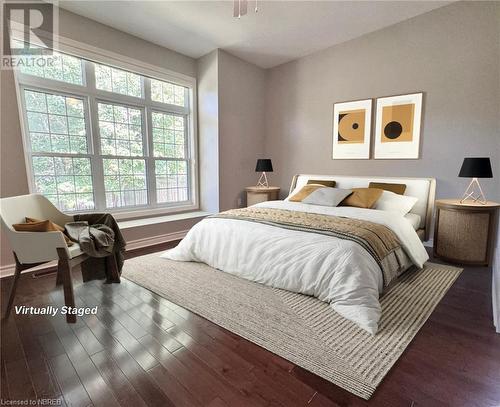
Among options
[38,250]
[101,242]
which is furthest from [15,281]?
[101,242]

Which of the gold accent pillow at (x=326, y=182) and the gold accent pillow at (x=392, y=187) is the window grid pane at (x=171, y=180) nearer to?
the gold accent pillow at (x=326, y=182)

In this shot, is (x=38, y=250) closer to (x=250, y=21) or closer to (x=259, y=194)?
(x=259, y=194)

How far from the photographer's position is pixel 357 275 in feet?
6.04

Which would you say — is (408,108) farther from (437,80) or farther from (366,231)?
(366,231)

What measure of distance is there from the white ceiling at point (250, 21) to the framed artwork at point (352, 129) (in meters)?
0.97

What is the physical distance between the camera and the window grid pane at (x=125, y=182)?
12.0 feet

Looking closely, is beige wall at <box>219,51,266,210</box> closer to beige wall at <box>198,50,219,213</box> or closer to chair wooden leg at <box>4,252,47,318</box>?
beige wall at <box>198,50,219,213</box>

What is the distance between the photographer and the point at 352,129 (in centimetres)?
390

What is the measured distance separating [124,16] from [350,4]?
2680mm

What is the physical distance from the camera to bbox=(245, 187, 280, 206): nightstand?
446 centimetres

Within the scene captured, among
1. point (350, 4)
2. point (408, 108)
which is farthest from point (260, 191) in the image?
point (350, 4)


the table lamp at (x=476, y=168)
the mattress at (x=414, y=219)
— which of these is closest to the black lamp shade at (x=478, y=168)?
the table lamp at (x=476, y=168)

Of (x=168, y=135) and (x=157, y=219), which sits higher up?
(x=168, y=135)

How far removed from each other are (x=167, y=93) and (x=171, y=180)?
4.57ft
